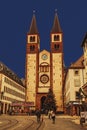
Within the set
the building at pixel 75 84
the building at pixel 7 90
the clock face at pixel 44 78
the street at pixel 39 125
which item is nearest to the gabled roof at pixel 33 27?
the clock face at pixel 44 78

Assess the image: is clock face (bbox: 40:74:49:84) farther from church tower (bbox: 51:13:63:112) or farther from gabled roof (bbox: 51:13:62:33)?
gabled roof (bbox: 51:13:62:33)

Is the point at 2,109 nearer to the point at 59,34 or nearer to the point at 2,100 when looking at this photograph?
the point at 2,100

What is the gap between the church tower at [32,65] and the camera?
9044 cm

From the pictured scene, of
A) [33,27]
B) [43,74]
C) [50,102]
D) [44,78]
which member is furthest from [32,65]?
[33,27]

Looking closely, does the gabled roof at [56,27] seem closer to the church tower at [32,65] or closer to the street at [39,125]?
the church tower at [32,65]

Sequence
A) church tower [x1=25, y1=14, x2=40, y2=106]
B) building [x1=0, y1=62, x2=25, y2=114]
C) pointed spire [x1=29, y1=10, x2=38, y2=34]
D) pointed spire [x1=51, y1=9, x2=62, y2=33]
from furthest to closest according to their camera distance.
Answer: pointed spire [x1=29, y1=10, x2=38, y2=34]
pointed spire [x1=51, y1=9, x2=62, y2=33]
church tower [x1=25, y1=14, x2=40, y2=106]
building [x1=0, y1=62, x2=25, y2=114]

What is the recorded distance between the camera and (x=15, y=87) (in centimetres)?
9744

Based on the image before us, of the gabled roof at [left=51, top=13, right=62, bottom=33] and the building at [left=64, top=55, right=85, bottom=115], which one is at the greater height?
the gabled roof at [left=51, top=13, right=62, bottom=33]

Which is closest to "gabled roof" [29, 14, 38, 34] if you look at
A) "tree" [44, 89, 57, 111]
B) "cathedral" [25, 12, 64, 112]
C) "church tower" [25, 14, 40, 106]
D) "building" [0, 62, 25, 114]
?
"church tower" [25, 14, 40, 106]

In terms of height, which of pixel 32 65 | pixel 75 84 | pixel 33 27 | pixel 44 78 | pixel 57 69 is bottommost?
pixel 75 84

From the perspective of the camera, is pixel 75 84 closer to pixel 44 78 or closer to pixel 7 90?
pixel 44 78

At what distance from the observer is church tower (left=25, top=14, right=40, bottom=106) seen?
3561 inches

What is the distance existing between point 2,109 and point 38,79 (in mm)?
18639

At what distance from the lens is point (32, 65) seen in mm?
92688
